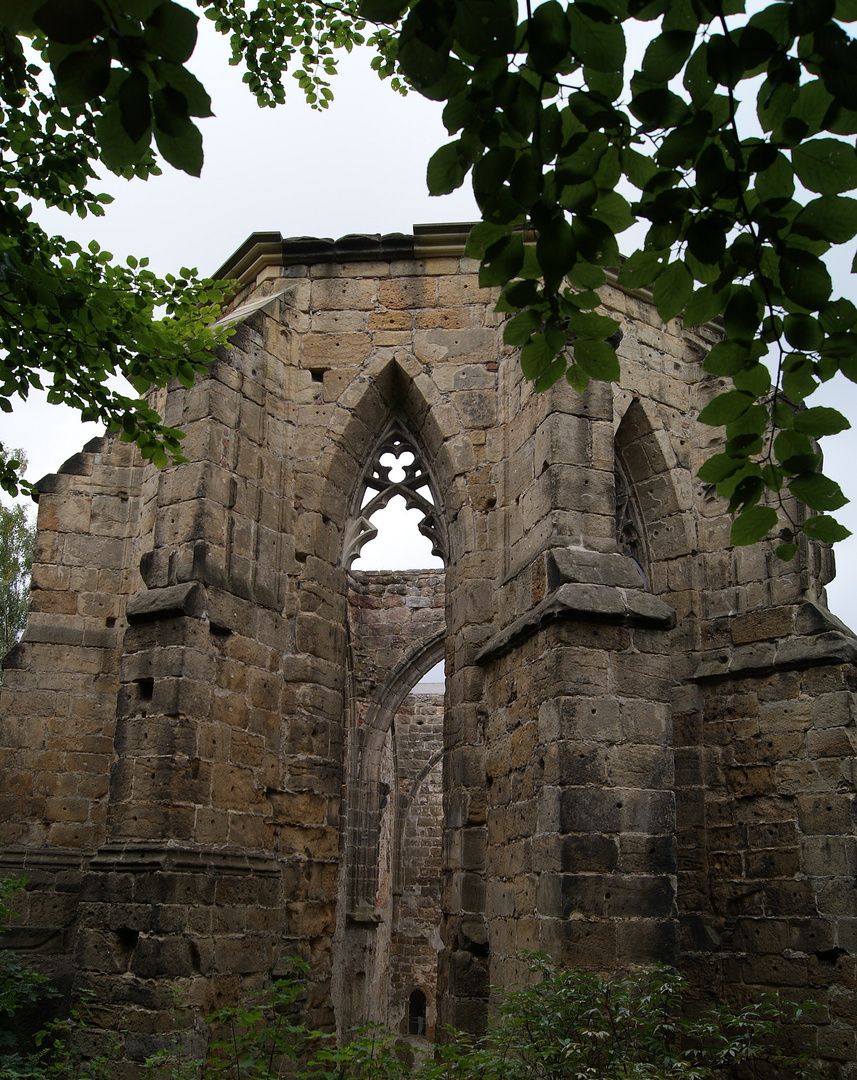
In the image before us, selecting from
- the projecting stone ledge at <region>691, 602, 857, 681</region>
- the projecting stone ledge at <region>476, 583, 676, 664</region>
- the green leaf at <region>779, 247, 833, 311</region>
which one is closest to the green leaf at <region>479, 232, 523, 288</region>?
the green leaf at <region>779, 247, 833, 311</region>

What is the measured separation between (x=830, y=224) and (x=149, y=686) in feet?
16.3

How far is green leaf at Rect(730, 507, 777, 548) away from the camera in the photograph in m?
2.67

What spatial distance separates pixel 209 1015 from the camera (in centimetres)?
565

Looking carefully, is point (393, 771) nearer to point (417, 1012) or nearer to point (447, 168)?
point (417, 1012)

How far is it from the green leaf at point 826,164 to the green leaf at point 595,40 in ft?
1.58

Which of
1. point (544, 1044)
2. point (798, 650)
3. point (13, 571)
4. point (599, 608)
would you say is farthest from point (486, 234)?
point (13, 571)

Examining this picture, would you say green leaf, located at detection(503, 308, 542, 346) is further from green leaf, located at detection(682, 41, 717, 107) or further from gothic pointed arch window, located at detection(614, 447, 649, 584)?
gothic pointed arch window, located at detection(614, 447, 649, 584)

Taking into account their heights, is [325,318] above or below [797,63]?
above

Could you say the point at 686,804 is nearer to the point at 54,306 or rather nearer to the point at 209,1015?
the point at 209,1015

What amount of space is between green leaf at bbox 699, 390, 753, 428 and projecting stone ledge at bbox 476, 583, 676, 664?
3.05 meters

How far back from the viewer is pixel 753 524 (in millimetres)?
2688

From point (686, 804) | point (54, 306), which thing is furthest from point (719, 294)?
point (686, 804)

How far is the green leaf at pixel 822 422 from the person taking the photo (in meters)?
2.56

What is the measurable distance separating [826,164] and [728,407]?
0.63m
